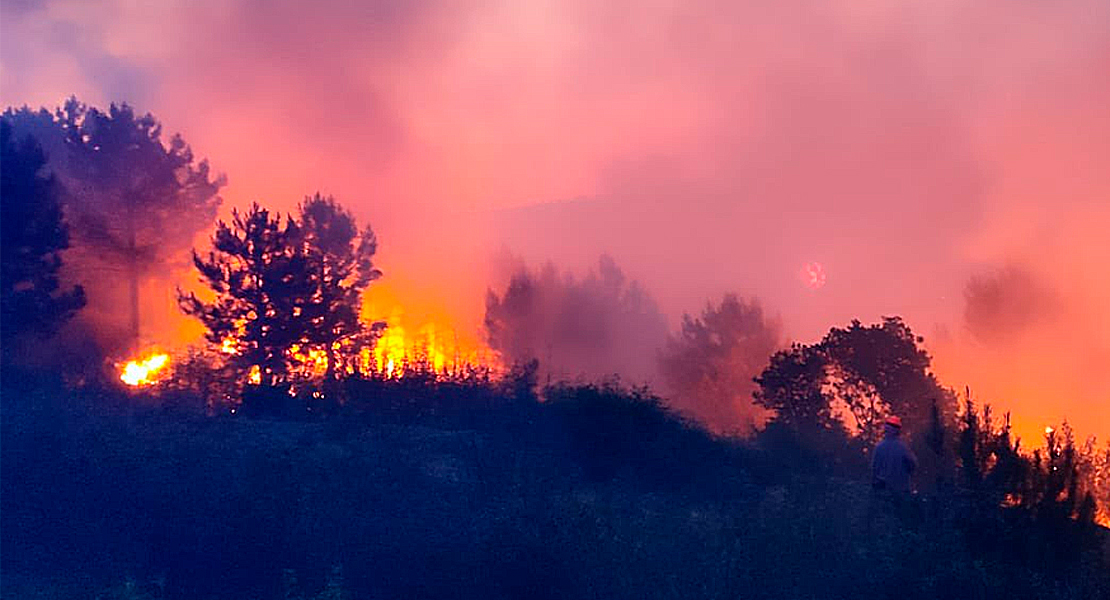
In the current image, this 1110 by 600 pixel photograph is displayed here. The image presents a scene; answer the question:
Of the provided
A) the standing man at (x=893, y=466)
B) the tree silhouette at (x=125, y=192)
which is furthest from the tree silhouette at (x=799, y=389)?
the tree silhouette at (x=125, y=192)

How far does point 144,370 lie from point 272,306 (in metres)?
5.95

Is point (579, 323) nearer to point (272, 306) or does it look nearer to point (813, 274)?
point (272, 306)

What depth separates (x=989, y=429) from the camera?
9.95m

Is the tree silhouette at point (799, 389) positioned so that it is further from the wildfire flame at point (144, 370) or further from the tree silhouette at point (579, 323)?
the tree silhouette at point (579, 323)

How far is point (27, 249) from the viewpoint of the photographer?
859 inches

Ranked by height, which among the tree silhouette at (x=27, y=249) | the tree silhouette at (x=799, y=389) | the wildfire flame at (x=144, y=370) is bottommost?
the tree silhouette at (x=799, y=389)

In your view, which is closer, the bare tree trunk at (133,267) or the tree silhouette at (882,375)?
the tree silhouette at (882,375)

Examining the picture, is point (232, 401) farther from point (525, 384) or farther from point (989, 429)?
point (989, 429)

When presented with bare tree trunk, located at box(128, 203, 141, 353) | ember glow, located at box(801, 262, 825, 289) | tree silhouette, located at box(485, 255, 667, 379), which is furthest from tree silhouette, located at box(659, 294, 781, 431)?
ember glow, located at box(801, 262, 825, 289)

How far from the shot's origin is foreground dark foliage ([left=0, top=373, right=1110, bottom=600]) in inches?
361

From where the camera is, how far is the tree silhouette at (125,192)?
31141 mm

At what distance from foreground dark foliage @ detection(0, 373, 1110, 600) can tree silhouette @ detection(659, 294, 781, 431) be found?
67.9ft

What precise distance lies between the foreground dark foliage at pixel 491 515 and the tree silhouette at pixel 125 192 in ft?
51.8

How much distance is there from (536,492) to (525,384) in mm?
5775
